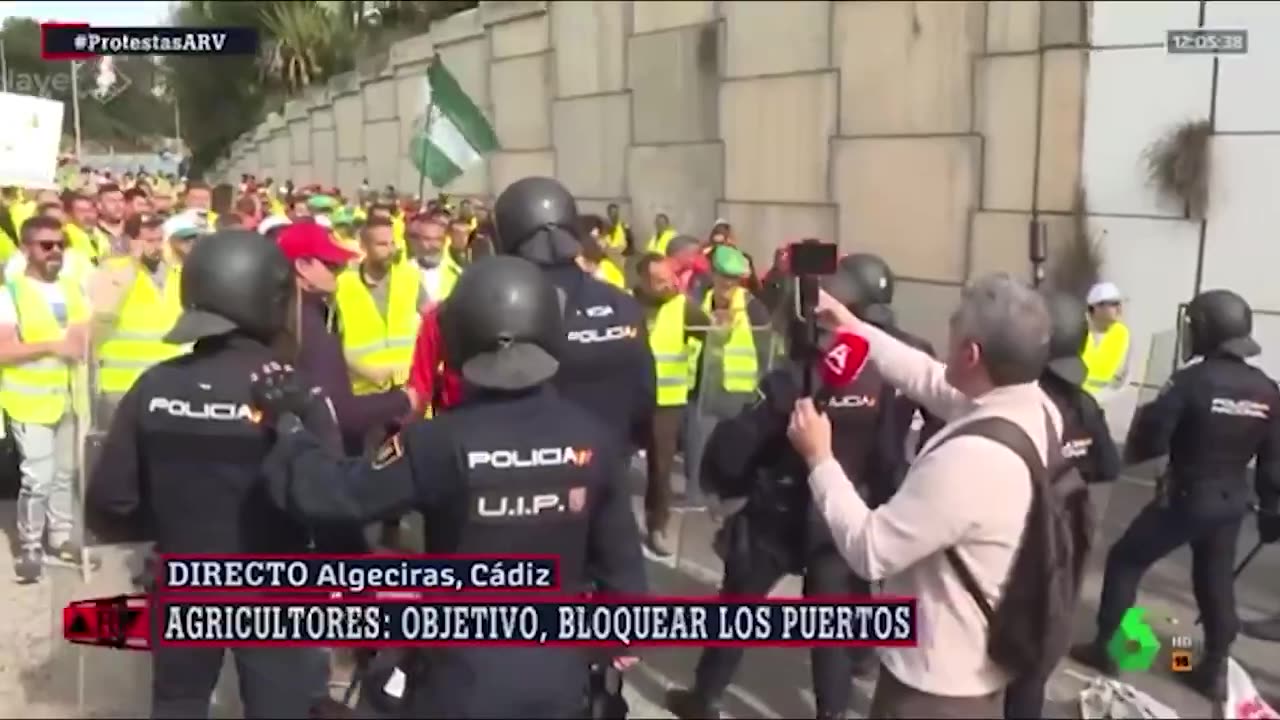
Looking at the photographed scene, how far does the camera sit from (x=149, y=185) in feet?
19.9

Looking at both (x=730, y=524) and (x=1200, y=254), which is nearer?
(x=730, y=524)

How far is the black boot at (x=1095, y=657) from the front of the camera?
17.7ft

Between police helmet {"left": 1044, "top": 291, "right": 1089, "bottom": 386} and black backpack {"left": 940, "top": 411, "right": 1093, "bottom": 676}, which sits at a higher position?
police helmet {"left": 1044, "top": 291, "right": 1089, "bottom": 386}

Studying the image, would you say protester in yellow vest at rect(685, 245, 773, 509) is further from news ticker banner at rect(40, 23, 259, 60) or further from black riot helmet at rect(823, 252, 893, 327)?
news ticker banner at rect(40, 23, 259, 60)

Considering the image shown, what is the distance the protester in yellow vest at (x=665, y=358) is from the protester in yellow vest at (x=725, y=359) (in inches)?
9.9

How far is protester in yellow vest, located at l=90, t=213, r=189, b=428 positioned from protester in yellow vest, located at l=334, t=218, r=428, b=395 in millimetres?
809

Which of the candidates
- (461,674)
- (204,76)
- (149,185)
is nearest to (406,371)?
(149,185)

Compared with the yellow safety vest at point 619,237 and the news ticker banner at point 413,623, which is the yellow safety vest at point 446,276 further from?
the yellow safety vest at point 619,237

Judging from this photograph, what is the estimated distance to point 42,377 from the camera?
4727mm

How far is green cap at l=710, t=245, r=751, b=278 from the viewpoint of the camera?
8.16 metres

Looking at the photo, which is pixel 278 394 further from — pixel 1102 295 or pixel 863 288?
pixel 1102 295

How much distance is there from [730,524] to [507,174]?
1343cm

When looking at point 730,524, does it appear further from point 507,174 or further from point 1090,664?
point 507,174

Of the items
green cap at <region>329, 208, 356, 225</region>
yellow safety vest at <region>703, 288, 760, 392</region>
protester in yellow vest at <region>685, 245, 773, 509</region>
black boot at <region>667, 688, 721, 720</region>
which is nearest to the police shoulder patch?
black boot at <region>667, 688, 721, 720</region>
